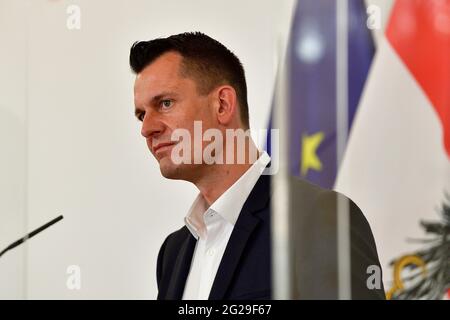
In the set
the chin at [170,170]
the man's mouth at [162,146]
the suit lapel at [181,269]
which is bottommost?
the suit lapel at [181,269]

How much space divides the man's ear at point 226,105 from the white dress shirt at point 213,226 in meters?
0.14

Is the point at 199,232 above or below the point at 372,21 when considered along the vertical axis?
below

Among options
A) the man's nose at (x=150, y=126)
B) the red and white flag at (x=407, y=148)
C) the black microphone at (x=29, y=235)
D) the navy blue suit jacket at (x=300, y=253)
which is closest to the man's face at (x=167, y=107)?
the man's nose at (x=150, y=126)

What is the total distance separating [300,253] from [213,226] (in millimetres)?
259

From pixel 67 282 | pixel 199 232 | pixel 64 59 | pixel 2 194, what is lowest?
pixel 67 282

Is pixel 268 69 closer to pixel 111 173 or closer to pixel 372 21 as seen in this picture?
pixel 372 21

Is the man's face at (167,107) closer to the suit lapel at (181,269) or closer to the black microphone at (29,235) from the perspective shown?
the suit lapel at (181,269)

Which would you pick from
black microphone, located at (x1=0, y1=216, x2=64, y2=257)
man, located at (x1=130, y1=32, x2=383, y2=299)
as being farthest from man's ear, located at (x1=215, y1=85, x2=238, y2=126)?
black microphone, located at (x1=0, y1=216, x2=64, y2=257)

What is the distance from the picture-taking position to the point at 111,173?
1.94m

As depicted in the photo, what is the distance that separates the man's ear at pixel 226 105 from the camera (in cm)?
192

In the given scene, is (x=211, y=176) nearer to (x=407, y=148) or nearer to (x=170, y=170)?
(x=170, y=170)

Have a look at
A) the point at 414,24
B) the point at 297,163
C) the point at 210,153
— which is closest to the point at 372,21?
the point at 414,24

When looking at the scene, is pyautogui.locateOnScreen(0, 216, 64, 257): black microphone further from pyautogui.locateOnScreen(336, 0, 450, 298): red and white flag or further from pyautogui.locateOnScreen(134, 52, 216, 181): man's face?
pyautogui.locateOnScreen(336, 0, 450, 298): red and white flag

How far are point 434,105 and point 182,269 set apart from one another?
871 millimetres
